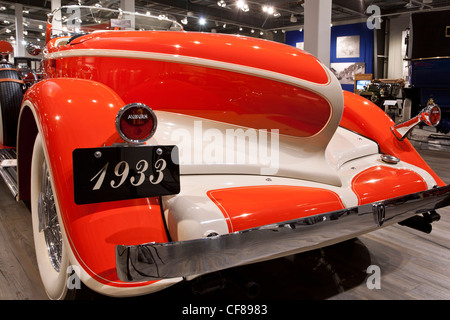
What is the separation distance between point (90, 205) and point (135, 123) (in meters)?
0.31

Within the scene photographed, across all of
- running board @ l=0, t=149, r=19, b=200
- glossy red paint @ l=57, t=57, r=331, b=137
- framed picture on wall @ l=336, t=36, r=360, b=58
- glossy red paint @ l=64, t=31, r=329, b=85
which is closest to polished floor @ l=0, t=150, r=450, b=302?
running board @ l=0, t=149, r=19, b=200

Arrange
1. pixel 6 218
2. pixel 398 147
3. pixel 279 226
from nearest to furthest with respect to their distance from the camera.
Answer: pixel 279 226, pixel 398 147, pixel 6 218

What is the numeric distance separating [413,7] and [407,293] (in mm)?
14751

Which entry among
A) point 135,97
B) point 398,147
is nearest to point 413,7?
point 398,147

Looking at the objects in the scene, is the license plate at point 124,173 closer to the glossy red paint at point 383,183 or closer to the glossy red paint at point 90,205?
the glossy red paint at point 90,205

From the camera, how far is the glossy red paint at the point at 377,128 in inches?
83.8

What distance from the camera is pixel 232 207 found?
1.30 metres

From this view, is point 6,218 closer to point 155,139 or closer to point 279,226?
point 155,139

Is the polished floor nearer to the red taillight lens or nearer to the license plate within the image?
the license plate

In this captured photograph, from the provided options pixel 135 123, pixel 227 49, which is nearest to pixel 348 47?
pixel 227 49

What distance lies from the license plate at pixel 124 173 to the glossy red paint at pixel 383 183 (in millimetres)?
869

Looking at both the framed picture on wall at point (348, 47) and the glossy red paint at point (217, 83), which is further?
the framed picture on wall at point (348, 47)

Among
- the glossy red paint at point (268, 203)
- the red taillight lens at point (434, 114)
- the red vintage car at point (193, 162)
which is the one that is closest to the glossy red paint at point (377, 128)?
the red vintage car at point (193, 162)

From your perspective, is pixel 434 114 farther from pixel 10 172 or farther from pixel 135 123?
pixel 10 172
